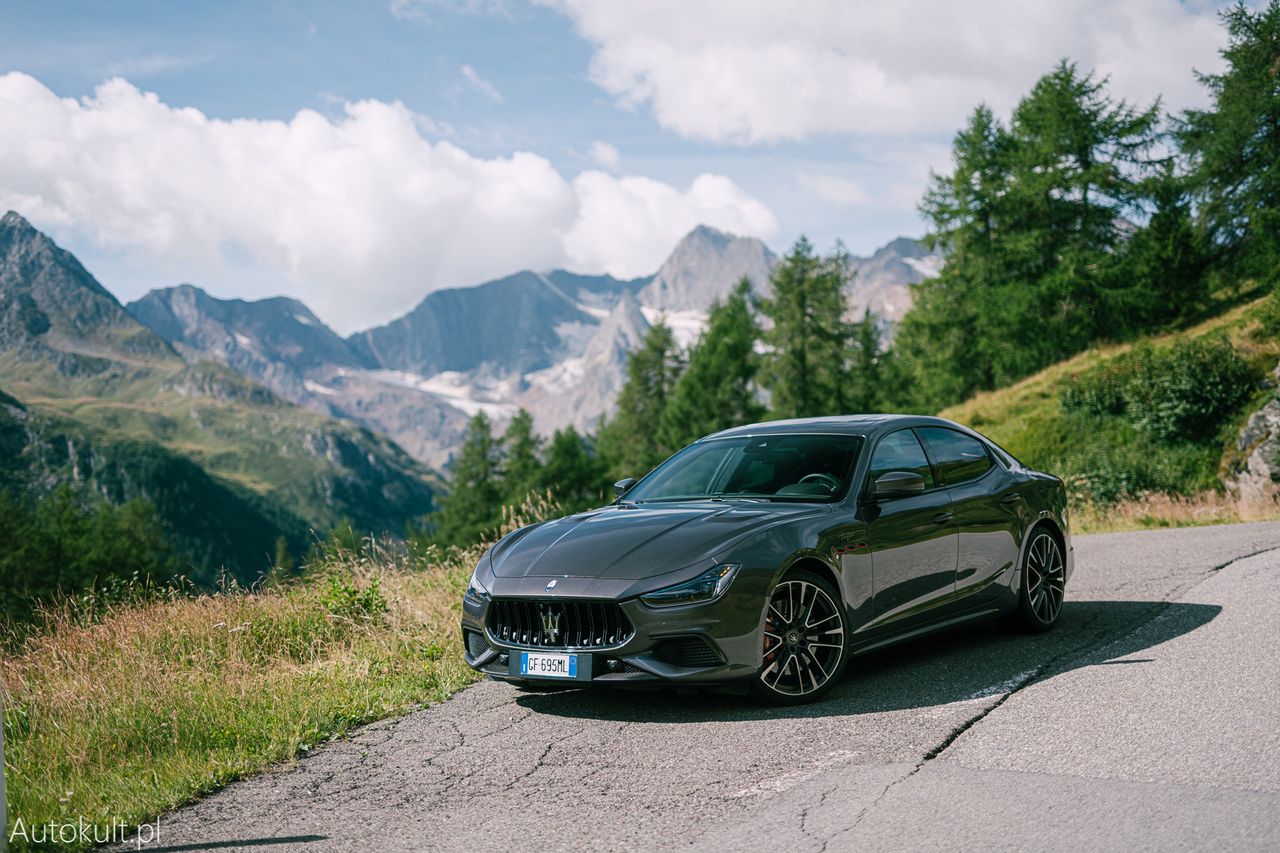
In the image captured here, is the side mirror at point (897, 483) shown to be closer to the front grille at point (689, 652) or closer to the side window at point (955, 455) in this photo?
the side window at point (955, 455)

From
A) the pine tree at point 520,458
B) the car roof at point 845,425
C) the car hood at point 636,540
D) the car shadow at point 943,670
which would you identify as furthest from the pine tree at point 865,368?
the car hood at point 636,540

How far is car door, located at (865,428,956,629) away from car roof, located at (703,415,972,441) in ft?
0.31

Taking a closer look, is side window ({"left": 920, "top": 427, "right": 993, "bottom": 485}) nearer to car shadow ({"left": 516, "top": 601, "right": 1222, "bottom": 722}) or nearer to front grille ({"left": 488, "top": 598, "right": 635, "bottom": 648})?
car shadow ({"left": 516, "top": 601, "right": 1222, "bottom": 722})

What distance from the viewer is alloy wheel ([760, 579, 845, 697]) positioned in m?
Result: 5.91

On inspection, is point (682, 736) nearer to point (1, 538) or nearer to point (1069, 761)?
point (1069, 761)

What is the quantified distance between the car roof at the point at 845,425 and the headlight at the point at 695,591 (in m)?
1.63

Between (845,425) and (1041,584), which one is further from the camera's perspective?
(1041,584)

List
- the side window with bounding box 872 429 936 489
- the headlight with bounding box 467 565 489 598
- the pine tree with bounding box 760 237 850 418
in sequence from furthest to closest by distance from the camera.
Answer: the pine tree with bounding box 760 237 850 418
the side window with bounding box 872 429 936 489
the headlight with bounding box 467 565 489 598

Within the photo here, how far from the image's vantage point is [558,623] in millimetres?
5820

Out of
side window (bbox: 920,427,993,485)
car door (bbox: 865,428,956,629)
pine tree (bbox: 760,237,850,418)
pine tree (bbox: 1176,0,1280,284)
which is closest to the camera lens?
car door (bbox: 865,428,956,629)

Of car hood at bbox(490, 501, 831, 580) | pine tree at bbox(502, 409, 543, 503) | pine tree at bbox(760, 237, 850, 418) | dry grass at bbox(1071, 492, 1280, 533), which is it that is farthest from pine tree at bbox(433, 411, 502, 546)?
car hood at bbox(490, 501, 831, 580)

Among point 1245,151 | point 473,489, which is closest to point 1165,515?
point 1245,151

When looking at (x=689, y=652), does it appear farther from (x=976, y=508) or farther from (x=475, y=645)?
(x=976, y=508)

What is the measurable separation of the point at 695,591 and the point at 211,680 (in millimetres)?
3616
